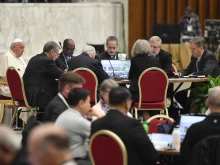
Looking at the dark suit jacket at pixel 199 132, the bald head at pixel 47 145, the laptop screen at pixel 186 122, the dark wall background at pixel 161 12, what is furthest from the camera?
the dark wall background at pixel 161 12

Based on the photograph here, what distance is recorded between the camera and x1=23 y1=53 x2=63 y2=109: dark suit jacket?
1002cm

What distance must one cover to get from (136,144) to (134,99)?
4.52 meters

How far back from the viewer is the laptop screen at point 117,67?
10.6 m

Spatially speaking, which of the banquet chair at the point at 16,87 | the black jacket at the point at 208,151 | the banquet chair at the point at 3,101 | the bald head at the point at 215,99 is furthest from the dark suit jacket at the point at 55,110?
the banquet chair at the point at 3,101

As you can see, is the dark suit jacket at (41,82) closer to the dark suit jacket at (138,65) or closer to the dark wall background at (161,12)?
the dark suit jacket at (138,65)

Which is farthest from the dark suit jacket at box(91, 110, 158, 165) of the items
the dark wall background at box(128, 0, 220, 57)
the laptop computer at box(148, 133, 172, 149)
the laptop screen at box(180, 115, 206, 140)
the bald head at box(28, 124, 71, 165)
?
the dark wall background at box(128, 0, 220, 57)

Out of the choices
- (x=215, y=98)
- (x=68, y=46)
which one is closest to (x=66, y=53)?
(x=68, y=46)

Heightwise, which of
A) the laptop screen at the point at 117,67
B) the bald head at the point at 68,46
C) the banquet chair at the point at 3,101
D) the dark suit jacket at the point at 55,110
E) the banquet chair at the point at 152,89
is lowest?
the banquet chair at the point at 3,101

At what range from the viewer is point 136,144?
586 cm

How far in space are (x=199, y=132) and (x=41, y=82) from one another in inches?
173

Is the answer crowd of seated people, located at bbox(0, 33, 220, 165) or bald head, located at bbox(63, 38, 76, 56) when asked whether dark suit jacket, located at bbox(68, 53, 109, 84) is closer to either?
crowd of seated people, located at bbox(0, 33, 220, 165)

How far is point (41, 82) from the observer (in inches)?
397

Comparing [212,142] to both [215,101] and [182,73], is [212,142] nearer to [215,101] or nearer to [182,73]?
[215,101]

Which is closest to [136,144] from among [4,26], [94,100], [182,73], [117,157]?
[117,157]
